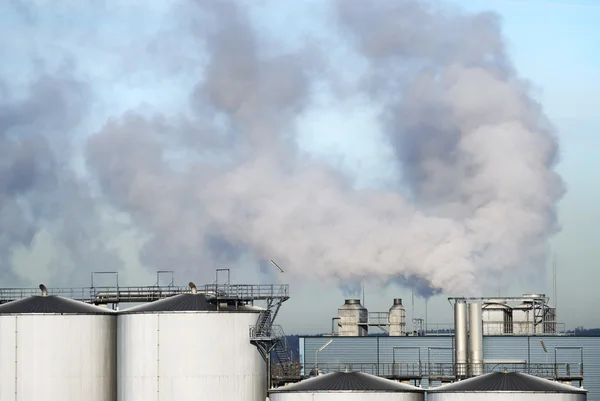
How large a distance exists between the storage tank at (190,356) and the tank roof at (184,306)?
0.17 feet

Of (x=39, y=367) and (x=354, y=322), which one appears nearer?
(x=39, y=367)

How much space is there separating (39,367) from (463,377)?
22.4m

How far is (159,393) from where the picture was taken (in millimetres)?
59219

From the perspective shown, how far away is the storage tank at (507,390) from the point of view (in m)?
52.4

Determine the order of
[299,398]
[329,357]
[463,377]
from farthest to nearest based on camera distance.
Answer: [329,357] < [463,377] < [299,398]

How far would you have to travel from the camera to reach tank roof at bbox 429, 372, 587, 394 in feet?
173

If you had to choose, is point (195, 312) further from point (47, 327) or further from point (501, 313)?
point (501, 313)

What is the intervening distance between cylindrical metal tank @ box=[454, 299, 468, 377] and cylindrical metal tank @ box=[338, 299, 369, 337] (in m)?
10.0

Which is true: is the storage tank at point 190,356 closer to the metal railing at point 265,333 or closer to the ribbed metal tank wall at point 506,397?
the metal railing at point 265,333

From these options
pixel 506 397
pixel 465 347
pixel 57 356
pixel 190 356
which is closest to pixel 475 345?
pixel 465 347

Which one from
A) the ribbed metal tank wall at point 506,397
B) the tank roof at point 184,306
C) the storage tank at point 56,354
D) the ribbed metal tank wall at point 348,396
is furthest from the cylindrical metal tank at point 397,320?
the storage tank at point 56,354

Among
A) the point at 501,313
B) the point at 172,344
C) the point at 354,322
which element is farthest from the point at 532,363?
the point at 172,344

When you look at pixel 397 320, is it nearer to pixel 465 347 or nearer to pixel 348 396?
pixel 465 347

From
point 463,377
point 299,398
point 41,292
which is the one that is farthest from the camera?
point 41,292
